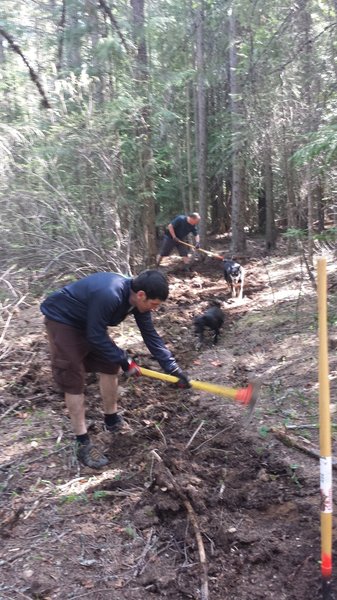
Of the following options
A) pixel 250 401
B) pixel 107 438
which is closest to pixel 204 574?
pixel 250 401

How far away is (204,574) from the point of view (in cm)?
290

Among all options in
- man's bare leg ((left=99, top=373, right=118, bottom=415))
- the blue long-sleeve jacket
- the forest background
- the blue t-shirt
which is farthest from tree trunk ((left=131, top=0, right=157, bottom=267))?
the blue long-sleeve jacket

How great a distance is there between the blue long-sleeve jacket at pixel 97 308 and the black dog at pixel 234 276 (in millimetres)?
6594

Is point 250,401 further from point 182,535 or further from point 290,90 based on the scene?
point 290,90

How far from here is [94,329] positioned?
12.8 ft

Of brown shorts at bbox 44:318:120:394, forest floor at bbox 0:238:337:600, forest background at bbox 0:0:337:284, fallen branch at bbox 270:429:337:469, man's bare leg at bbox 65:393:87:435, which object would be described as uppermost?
forest background at bbox 0:0:337:284

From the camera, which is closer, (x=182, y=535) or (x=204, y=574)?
(x=204, y=574)

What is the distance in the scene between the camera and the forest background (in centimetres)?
832

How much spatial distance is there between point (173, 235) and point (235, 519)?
968cm

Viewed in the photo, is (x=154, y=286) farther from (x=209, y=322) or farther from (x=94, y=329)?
(x=209, y=322)

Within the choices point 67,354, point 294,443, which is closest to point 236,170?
point 294,443

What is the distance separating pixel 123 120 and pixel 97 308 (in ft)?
23.6

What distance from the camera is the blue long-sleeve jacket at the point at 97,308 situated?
3.89 meters

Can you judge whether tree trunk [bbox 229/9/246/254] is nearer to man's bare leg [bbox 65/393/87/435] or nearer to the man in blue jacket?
the man in blue jacket
